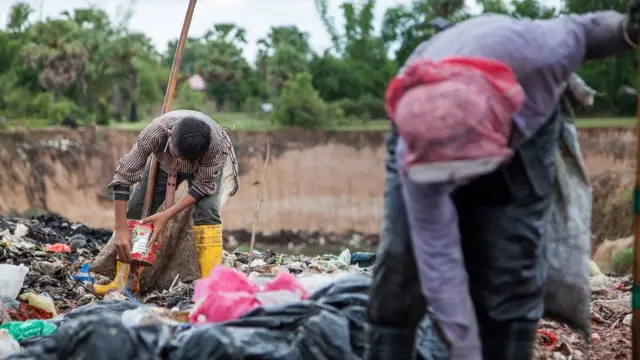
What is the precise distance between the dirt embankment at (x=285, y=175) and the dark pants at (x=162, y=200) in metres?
20.8

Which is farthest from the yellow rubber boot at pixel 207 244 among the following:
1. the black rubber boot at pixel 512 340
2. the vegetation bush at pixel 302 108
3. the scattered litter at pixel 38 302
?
the vegetation bush at pixel 302 108

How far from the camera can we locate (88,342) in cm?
290

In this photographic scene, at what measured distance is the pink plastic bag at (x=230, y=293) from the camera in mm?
3531

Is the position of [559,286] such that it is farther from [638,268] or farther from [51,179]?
[51,179]

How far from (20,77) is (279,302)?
3409 cm

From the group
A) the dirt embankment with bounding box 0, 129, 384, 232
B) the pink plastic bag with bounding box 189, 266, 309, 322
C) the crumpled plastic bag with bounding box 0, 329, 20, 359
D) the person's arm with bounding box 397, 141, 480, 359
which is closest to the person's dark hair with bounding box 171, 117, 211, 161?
the pink plastic bag with bounding box 189, 266, 309, 322

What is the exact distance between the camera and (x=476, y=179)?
2.67 metres

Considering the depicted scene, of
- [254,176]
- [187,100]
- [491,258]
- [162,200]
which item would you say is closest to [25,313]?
[162,200]

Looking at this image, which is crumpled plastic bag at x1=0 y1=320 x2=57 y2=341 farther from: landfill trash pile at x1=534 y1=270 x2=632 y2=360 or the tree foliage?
the tree foliage

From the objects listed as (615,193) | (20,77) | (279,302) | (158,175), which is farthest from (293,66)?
(279,302)

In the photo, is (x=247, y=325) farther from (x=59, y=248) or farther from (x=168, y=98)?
(x=59, y=248)

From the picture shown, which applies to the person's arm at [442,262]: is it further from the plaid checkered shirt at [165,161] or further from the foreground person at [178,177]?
the plaid checkered shirt at [165,161]

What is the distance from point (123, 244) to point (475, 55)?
370 cm

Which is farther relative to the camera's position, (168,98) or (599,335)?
(168,98)
